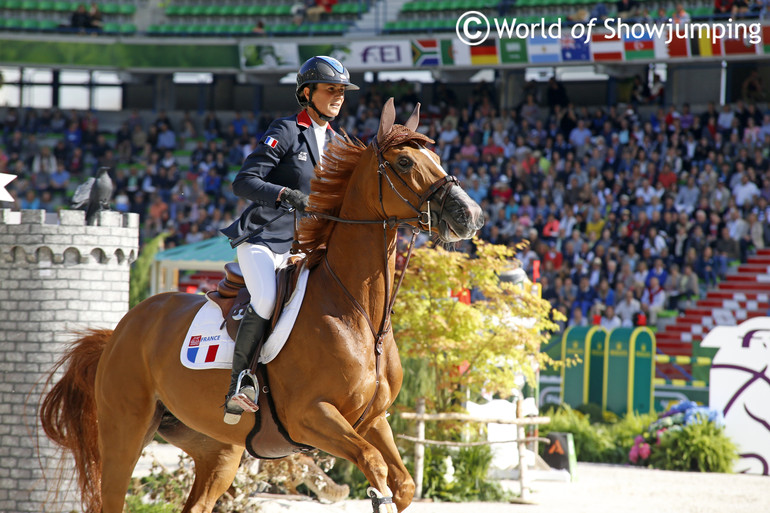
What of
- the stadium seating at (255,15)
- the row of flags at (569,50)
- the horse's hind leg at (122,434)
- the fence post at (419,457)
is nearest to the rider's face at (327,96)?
the horse's hind leg at (122,434)

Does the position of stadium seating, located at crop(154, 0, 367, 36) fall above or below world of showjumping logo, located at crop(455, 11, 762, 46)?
above

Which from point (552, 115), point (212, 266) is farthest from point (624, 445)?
point (552, 115)

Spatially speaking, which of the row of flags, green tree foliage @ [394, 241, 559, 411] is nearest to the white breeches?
green tree foliage @ [394, 241, 559, 411]

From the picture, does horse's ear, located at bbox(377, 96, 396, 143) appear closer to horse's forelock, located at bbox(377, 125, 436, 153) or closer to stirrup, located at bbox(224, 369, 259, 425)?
horse's forelock, located at bbox(377, 125, 436, 153)

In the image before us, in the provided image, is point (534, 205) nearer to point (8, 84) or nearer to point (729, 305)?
point (729, 305)

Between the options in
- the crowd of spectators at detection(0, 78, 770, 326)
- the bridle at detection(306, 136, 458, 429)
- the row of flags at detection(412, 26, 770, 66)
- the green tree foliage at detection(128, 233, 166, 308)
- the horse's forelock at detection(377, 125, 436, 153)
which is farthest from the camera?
the row of flags at detection(412, 26, 770, 66)

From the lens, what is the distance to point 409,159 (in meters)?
4.27

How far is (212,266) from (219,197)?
31.6 ft

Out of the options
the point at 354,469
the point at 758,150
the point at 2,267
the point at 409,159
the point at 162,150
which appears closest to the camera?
the point at 409,159

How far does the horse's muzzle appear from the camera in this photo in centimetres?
399

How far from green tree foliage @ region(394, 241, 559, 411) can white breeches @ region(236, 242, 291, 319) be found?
4612mm

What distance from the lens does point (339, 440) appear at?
4.12 metres

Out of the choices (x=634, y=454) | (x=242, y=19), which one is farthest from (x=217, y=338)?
(x=242, y=19)

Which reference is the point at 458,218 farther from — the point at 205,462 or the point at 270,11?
the point at 270,11
